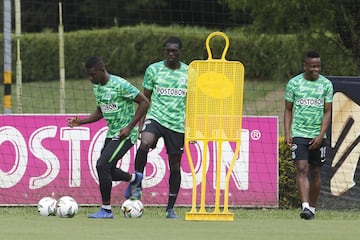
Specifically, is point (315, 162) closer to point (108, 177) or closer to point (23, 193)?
point (108, 177)

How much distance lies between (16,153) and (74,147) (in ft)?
2.62

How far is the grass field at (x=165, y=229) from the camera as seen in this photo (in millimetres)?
10180

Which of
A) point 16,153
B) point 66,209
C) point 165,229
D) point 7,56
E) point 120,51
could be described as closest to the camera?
point 165,229

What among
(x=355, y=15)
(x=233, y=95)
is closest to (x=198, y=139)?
(x=233, y=95)

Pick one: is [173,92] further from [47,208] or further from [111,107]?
[47,208]

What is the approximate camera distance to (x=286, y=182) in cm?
1548

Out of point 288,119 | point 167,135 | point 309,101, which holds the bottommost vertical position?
point 167,135

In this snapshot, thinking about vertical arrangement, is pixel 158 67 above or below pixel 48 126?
above

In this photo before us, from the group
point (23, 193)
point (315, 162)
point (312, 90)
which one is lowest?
point (23, 193)

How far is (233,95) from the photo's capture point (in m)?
12.3

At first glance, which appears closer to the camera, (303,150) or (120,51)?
(303,150)

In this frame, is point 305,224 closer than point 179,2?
Yes

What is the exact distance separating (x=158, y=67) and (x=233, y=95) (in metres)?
1.09

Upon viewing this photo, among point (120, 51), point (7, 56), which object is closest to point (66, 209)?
point (7, 56)
